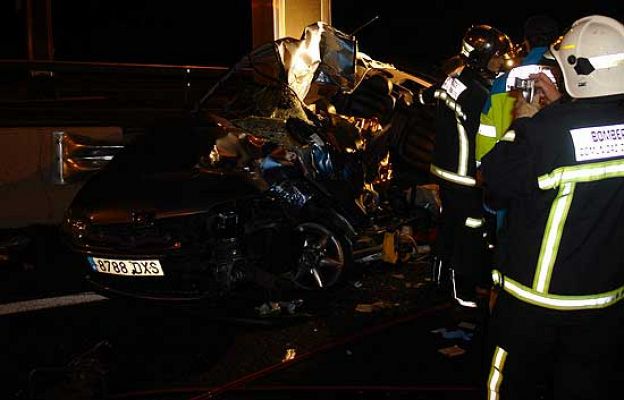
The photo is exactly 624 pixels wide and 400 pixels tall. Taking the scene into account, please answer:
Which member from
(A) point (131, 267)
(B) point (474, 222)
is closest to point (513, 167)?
(B) point (474, 222)

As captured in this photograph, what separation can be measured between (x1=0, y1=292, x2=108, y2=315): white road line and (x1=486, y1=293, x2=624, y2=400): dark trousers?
3798 mm

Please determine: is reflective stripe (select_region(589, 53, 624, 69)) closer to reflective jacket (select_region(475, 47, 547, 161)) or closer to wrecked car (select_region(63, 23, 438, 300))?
reflective jacket (select_region(475, 47, 547, 161))

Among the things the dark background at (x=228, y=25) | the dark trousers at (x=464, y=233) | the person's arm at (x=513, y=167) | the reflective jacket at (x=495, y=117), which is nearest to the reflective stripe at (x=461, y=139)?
the dark trousers at (x=464, y=233)

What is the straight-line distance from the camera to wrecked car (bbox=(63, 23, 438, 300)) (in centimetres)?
492

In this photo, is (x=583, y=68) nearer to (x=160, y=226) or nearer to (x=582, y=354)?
(x=582, y=354)

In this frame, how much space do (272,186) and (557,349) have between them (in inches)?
113

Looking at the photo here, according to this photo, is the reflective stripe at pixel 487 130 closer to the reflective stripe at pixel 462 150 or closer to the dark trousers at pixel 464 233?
the reflective stripe at pixel 462 150

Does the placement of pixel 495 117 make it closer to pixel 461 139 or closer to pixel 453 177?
pixel 461 139

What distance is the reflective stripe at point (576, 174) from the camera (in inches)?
100

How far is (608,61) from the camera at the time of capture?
2.60 meters

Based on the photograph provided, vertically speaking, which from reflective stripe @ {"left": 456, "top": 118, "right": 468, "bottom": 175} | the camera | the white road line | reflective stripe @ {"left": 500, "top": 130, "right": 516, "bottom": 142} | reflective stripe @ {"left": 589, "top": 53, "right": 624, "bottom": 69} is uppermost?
reflective stripe @ {"left": 589, "top": 53, "right": 624, "bottom": 69}

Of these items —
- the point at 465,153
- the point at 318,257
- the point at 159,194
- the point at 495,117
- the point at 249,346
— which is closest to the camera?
the point at 495,117

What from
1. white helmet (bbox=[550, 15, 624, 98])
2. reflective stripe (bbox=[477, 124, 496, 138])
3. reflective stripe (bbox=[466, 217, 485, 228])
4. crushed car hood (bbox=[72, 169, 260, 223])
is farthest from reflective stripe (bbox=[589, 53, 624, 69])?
crushed car hood (bbox=[72, 169, 260, 223])

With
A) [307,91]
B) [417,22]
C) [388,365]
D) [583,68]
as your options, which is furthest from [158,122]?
[417,22]
